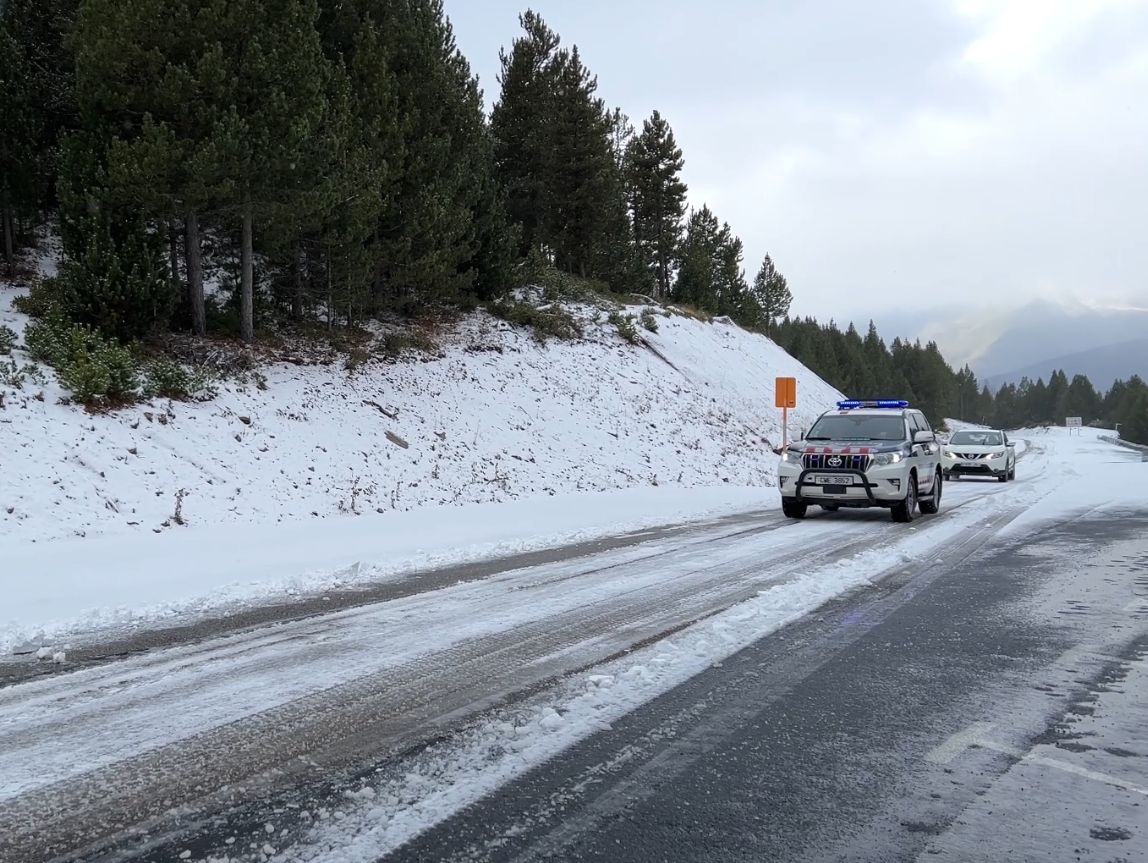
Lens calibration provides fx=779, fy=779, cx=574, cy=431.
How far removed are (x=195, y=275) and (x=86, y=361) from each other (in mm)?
4397

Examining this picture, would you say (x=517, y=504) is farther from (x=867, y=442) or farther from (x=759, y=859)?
(x=759, y=859)

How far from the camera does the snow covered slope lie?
1107cm

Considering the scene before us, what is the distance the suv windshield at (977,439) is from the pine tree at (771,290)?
51.8 metres

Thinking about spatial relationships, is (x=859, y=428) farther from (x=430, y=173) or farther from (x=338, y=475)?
(x=430, y=173)

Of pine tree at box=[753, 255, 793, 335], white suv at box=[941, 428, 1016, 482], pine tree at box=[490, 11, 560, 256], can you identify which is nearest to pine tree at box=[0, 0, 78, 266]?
pine tree at box=[490, 11, 560, 256]

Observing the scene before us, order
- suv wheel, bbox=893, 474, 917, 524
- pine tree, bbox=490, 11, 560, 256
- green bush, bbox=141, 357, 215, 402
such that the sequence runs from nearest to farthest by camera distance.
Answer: suv wheel, bbox=893, 474, 917, 524 → green bush, bbox=141, 357, 215, 402 → pine tree, bbox=490, 11, 560, 256

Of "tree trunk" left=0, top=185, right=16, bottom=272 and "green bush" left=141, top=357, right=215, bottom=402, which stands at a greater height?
"tree trunk" left=0, top=185, right=16, bottom=272

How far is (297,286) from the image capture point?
19891mm

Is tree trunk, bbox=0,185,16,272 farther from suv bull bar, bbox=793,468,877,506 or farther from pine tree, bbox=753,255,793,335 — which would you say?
pine tree, bbox=753,255,793,335

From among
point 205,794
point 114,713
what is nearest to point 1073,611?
point 205,794

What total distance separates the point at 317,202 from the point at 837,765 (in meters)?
15.4

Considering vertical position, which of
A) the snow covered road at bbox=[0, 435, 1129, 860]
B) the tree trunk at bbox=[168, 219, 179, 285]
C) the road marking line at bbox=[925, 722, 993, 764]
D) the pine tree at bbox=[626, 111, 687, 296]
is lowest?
the road marking line at bbox=[925, 722, 993, 764]

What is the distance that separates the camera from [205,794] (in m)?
3.01

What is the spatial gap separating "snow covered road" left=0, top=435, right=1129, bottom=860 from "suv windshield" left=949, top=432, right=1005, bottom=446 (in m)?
18.0
